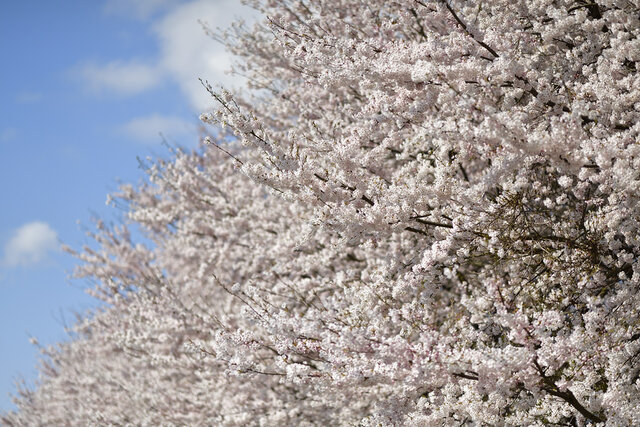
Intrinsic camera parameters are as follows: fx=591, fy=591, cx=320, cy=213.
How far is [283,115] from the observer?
1152 centimetres

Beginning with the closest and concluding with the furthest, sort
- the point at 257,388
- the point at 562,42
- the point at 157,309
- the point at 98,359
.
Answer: the point at 562,42 → the point at 257,388 → the point at 157,309 → the point at 98,359

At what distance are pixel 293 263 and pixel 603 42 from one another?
5.70m

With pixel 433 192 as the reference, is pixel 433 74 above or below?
above

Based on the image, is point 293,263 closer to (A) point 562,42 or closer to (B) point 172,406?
(A) point 562,42

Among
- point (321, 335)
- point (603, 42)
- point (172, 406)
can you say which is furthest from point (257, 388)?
point (603, 42)


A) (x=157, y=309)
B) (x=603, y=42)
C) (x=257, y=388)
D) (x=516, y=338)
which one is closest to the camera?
(x=516, y=338)

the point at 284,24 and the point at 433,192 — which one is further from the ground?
the point at 284,24

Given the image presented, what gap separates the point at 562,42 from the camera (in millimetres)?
→ 6418

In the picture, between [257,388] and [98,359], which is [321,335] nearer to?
[257,388]

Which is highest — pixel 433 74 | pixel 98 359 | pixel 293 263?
pixel 98 359

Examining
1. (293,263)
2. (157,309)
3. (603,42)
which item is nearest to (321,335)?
(603,42)

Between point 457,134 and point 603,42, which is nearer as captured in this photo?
point 457,134

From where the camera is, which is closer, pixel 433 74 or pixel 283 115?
pixel 433 74

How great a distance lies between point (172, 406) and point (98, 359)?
1052cm
